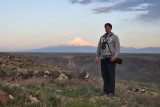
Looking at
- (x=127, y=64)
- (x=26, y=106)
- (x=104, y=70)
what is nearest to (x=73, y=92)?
(x=104, y=70)

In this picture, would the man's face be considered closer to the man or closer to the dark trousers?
the man

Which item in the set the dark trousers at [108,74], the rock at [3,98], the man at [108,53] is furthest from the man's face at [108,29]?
the rock at [3,98]

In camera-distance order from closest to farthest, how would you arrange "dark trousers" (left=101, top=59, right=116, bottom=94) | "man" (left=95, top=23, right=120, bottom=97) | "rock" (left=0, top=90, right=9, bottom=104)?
1. "rock" (left=0, top=90, right=9, bottom=104)
2. "man" (left=95, top=23, right=120, bottom=97)
3. "dark trousers" (left=101, top=59, right=116, bottom=94)

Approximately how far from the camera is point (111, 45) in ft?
24.9

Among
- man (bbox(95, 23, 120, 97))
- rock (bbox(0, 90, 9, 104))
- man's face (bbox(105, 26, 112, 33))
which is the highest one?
man's face (bbox(105, 26, 112, 33))

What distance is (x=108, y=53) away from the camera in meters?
7.57

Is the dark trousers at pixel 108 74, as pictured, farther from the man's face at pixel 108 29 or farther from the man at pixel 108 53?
the man's face at pixel 108 29

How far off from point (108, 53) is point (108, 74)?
0.67 meters

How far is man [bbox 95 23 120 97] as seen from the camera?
7555mm

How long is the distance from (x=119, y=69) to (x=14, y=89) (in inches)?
2276

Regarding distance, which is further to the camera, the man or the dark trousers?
the dark trousers

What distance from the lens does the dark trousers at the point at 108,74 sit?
7.72 meters

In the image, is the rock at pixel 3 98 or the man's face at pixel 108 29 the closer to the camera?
the rock at pixel 3 98

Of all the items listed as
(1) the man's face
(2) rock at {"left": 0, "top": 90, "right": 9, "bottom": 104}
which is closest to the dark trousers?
(1) the man's face
